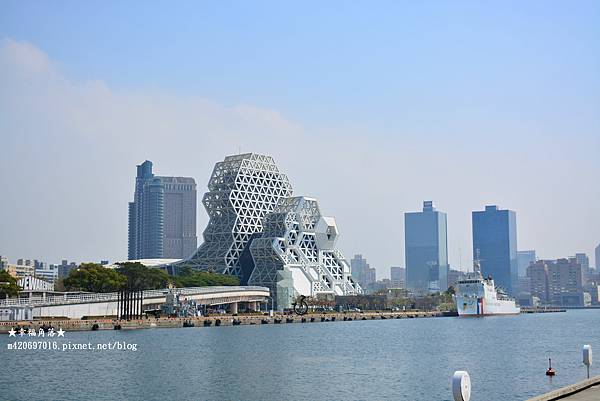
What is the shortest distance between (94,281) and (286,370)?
3606 inches

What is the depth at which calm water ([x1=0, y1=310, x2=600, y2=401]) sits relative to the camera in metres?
48.8

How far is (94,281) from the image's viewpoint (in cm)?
14538

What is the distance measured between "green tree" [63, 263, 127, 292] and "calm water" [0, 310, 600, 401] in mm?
53624

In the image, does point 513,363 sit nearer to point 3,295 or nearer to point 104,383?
point 104,383

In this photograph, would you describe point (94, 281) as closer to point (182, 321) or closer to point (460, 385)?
point (182, 321)

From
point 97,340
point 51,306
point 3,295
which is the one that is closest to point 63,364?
point 97,340

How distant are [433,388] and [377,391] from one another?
3613 mm

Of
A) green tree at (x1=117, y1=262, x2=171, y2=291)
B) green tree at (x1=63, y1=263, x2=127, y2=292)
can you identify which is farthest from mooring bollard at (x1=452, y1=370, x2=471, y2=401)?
green tree at (x1=117, y1=262, x2=171, y2=291)

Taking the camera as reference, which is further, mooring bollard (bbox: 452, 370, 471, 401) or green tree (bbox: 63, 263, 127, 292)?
green tree (bbox: 63, 263, 127, 292)

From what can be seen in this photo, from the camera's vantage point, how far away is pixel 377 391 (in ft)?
163

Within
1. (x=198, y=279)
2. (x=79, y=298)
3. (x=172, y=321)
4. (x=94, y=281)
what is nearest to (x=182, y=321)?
(x=172, y=321)

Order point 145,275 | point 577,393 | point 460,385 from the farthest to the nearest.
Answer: point 145,275
point 577,393
point 460,385

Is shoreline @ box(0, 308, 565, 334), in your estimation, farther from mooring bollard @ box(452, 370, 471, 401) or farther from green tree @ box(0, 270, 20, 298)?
mooring bollard @ box(452, 370, 471, 401)

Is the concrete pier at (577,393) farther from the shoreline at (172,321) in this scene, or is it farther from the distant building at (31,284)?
the distant building at (31,284)
